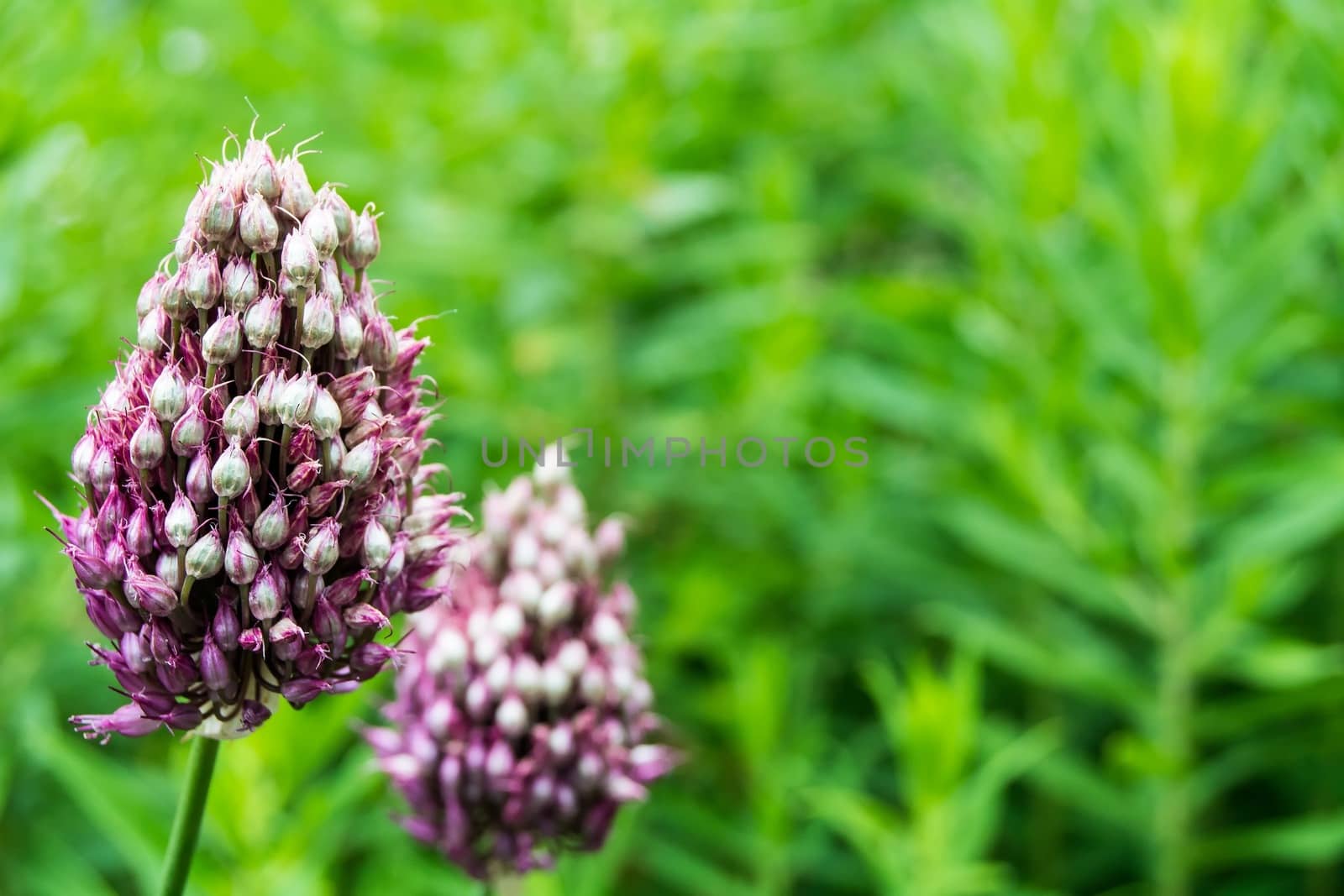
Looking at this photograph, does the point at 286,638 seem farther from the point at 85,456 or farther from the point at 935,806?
the point at 935,806

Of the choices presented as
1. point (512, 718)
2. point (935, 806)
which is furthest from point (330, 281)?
point (935, 806)

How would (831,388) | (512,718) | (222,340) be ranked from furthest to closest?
1. (831,388)
2. (512,718)
3. (222,340)

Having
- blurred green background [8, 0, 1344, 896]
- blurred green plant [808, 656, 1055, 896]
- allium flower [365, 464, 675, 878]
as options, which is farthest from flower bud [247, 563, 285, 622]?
blurred green plant [808, 656, 1055, 896]

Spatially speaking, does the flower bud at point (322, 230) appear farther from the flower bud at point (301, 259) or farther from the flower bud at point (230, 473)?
the flower bud at point (230, 473)

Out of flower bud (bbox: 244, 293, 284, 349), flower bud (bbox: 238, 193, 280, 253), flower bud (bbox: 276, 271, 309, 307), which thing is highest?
flower bud (bbox: 238, 193, 280, 253)

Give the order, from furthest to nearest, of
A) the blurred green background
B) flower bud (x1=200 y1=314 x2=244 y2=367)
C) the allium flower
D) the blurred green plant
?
the blurred green background
the blurred green plant
the allium flower
flower bud (x1=200 y1=314 x2=244 y2=367)

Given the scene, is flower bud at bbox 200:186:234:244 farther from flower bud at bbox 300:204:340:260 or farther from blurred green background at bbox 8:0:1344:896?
blurred green background at bbox 8:0:1344:896

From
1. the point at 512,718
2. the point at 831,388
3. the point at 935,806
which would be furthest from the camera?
the point at 831,388
